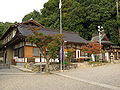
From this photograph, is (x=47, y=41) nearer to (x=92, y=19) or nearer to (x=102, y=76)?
(x=102, y=76)

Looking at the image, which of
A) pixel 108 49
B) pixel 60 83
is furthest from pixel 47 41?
pixel 108 49

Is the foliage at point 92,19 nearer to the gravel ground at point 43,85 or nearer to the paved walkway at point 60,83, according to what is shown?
the paved walkway at point 60,83

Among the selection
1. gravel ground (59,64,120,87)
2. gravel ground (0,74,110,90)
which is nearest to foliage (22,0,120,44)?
gravel ground (59,64,120,87)

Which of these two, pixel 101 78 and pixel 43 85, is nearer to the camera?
pixel 43 85

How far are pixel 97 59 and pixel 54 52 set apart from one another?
11.7 metres

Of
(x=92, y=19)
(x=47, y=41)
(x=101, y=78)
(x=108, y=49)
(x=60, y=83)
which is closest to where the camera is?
(x=60, y=83)

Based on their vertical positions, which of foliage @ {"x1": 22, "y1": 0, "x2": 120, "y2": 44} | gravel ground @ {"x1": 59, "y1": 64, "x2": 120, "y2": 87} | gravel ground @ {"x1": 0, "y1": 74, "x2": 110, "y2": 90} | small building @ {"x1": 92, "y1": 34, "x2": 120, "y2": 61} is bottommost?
gravel ground @ {"x1": 59, "y1": 64, "x2": 120, "y2": 87}

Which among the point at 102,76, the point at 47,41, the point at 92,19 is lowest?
the point at 102,76

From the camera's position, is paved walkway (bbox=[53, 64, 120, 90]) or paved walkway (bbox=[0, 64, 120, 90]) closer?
paved walkway (bbox=[0, 64, 120, 90])

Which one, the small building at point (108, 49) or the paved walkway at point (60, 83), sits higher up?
the small building at point (108, 49)

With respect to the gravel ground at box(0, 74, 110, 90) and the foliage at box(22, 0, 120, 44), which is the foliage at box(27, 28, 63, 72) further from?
the foliage at box(22, 0, 120, 44)

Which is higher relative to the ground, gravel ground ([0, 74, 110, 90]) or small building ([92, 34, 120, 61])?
small building ([92, 34, 120, 61])

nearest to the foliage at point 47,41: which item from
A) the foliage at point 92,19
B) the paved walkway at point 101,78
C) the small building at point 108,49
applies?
the paved walkway at point 101,78


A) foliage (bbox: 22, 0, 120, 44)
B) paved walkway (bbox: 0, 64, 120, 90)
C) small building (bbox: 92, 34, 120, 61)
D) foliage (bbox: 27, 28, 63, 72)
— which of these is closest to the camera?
paved walkway (bbox: 0, 64, 120, 90)
